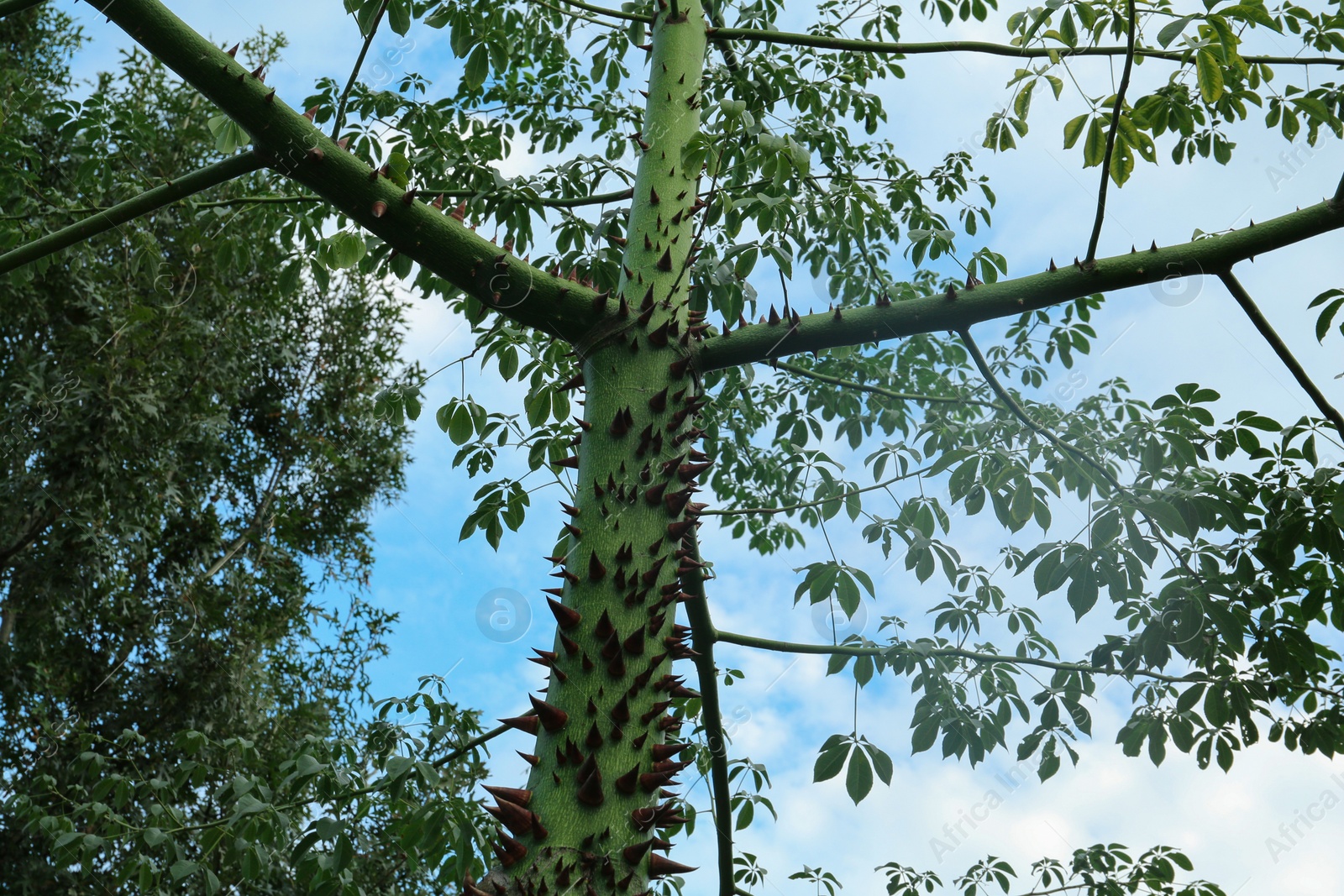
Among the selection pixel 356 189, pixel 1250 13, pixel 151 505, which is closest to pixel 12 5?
pixel 356 189

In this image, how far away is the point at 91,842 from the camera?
3129 mm

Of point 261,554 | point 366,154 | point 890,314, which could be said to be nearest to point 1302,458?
point 890,314

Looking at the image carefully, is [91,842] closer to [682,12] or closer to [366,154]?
[366,154]

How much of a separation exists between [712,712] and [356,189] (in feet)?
6.75

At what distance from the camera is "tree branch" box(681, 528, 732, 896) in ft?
10.2

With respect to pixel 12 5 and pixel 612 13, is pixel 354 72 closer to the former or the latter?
pixel 12 5

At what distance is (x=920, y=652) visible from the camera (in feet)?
10.1

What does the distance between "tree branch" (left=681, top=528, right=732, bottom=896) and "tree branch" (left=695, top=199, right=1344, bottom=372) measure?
74cm

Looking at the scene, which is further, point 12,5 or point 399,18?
point 399,18

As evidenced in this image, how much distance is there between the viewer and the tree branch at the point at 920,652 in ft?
9.83

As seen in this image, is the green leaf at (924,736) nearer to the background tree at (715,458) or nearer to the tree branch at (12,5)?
the background tree at (715,458)

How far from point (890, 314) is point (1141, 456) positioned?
1.03m

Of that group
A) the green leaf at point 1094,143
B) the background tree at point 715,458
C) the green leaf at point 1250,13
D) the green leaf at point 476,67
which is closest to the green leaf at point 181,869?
the background tree at point 715,458

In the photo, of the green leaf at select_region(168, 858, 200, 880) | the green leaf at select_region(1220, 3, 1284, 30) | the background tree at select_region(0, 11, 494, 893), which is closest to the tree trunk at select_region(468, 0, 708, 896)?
the green leaf at select_region(168, 858, 200, 880)
